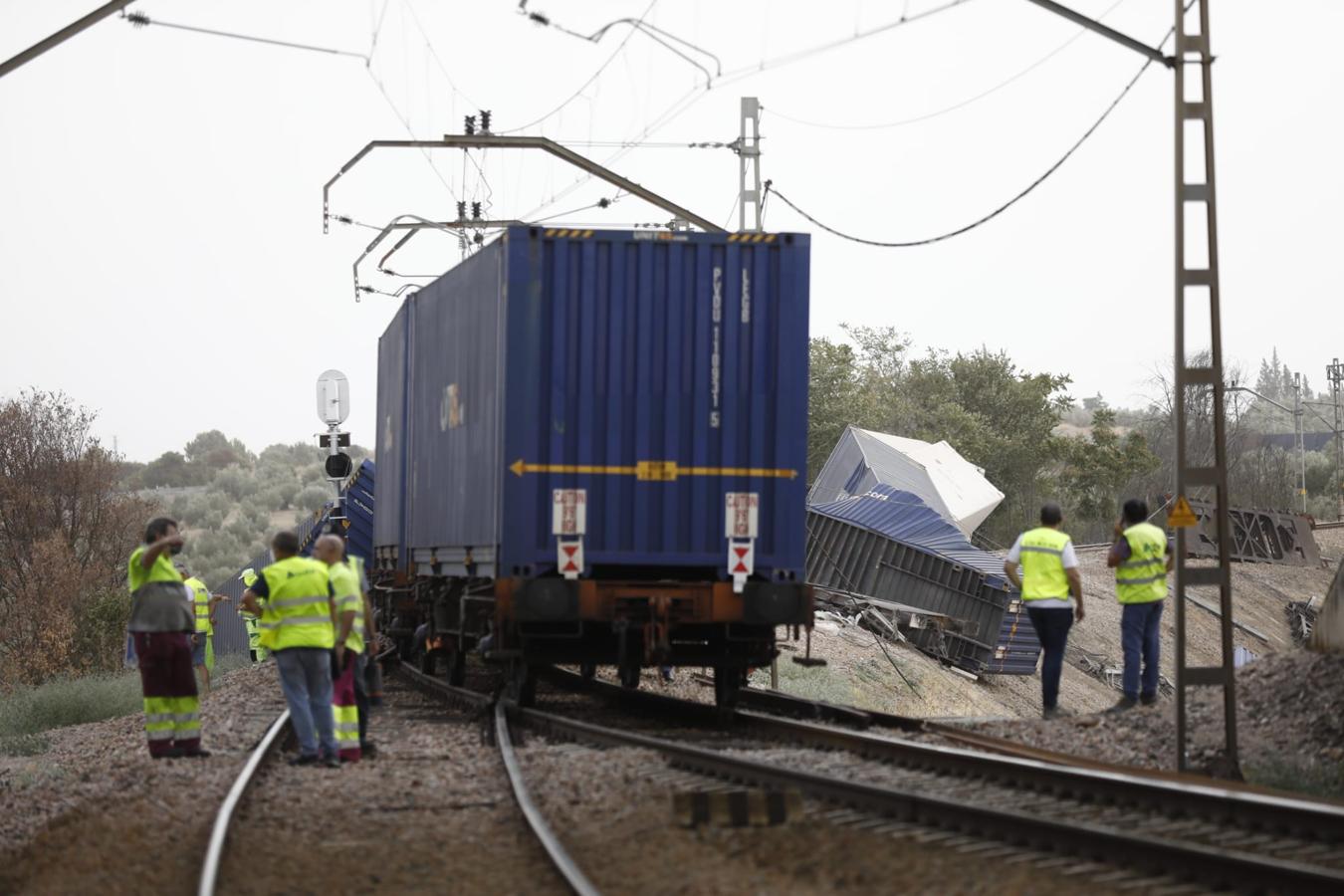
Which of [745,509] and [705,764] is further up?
[745,509]

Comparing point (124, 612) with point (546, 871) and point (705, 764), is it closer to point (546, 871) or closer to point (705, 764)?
point (705, 764)

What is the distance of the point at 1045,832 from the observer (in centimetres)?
795

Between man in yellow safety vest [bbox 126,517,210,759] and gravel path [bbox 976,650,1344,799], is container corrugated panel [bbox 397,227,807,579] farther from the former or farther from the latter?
gravel path [bbox 976,650,1344,799]

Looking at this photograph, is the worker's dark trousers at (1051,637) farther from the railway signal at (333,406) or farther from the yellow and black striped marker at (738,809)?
the railway signal at (333,406)

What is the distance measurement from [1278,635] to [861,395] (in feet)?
103

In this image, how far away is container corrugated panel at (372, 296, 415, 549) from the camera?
1912cm

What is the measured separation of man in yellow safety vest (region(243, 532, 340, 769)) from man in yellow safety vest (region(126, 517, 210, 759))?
983mm

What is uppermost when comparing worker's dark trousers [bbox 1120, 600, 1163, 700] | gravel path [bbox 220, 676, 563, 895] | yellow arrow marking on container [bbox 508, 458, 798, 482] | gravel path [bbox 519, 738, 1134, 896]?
yellow arrow marking on container [bbox 508, 458, 798, 482]

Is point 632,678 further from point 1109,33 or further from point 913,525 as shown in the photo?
point 913,525

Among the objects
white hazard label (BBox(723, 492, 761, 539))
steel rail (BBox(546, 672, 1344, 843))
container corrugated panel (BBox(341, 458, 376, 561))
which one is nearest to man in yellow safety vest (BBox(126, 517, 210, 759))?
white hazard label (BBox(723, 492, 761, 539))

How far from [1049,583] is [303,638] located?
20.9 feet

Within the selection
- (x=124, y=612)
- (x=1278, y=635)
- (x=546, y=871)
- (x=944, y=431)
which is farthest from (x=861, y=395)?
(x=546, y=871)

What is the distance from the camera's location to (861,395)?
78312 millimetres

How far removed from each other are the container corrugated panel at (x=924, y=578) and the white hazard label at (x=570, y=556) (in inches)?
922
